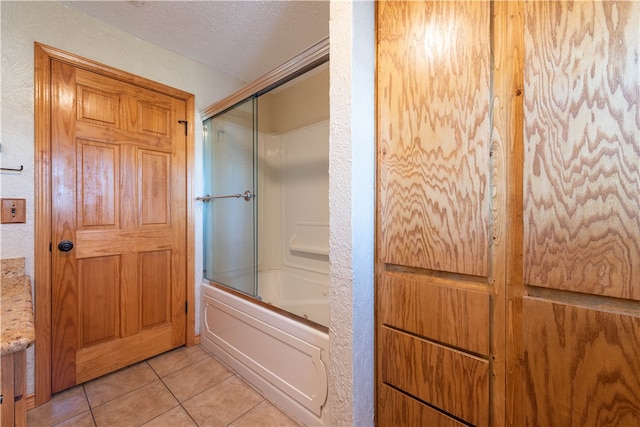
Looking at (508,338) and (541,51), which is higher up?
(541,51)

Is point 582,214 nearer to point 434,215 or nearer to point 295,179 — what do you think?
point 434,215

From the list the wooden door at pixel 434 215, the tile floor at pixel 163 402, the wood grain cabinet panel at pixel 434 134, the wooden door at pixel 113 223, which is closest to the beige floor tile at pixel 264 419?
the tile floor at pixel 163 402

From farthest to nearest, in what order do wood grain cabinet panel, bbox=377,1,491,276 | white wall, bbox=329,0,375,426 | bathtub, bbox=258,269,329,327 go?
bathtub, bbox=258,269,329,327, white wall, bbox=329,0,375,426, wood grain cabinet panel, bbox=377,1,491,276

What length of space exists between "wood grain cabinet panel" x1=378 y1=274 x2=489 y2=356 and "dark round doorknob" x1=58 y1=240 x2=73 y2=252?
1870mm

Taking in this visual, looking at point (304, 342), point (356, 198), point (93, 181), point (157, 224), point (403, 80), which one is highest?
point (403, 80)

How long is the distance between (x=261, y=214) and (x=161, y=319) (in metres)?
1.11

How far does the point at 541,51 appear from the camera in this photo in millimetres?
695

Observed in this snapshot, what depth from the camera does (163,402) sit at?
146cm

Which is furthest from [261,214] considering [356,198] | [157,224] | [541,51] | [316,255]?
[541,51]

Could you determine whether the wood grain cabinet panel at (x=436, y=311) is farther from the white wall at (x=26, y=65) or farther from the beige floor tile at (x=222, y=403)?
the white wall at (x=26, y=65)

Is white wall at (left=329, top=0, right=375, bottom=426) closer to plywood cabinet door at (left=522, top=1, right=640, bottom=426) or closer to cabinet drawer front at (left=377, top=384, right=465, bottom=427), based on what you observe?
cabinet drawer front at (left=377, top=384, right=465, bottom=427)

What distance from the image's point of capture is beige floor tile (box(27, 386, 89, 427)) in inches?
52.0

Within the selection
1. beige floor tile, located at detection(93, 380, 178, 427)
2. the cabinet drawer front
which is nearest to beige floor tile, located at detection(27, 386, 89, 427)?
beige floor tile, located at detection(93, 380, 178, 427)

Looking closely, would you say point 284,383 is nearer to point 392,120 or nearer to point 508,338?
point 508,338
